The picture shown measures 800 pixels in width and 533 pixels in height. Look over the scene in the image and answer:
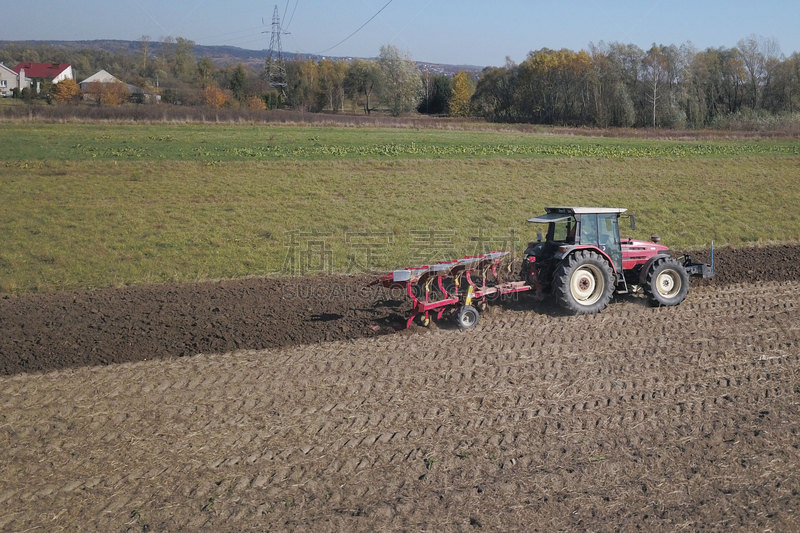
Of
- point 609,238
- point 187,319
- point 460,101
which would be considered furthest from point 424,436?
point 460,101

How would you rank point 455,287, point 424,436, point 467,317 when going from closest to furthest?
point 424,436, point 467,317, point 455,287

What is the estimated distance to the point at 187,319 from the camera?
→ 11.1 m

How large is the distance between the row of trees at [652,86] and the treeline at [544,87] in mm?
112

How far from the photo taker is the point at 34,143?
3209 centimetres

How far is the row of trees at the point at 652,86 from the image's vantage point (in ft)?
228

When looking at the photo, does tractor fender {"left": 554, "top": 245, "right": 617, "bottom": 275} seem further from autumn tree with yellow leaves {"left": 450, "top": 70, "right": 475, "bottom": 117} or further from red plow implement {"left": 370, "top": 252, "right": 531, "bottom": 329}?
autumn tree with yellow leaves {"left": 450, "top": 70, "right": 475, "bottom": 117}

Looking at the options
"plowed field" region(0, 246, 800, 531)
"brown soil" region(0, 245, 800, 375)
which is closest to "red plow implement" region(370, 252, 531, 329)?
"plowed field" region(0, 246, 800, 531)

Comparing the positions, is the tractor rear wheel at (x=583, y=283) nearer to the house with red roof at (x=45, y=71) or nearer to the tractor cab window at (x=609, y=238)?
the tractor cab window at (x=609, y=238)

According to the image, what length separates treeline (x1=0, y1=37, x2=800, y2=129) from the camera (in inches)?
2773

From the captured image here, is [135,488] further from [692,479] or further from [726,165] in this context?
[726,165]

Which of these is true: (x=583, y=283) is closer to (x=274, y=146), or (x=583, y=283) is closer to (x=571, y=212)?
(x=571, y=212)

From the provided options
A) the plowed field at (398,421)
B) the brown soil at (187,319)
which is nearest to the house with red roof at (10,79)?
the brown soil at (187,319)

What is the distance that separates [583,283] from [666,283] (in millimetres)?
1779

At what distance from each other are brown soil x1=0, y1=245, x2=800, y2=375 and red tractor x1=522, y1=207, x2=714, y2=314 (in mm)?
2339
